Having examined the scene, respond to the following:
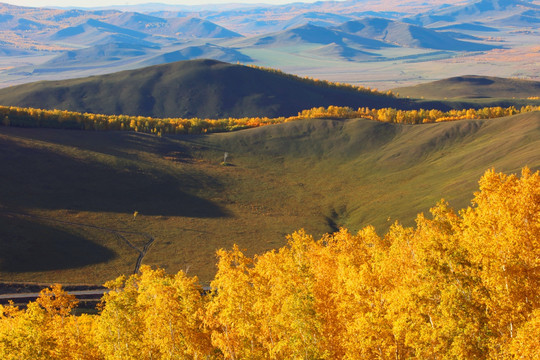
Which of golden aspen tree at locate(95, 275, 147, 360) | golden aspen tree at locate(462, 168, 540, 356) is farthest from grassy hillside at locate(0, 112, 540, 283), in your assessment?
golden aspen tree at locate(462, 168, 540, 356)

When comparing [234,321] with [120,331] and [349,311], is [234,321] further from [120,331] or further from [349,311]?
[349,311]

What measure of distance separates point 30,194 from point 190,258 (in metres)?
59.9

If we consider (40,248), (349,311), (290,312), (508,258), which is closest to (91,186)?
(40,248)

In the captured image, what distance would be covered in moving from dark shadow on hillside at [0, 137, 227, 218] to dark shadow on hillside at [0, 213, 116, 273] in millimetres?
17829

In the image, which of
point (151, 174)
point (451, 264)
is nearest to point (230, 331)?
point (451, 264)

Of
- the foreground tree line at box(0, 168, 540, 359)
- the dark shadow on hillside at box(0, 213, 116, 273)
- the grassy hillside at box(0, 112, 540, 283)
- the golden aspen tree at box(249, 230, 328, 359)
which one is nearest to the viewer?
the foreground tree line at box(0, 168, 540, 359)

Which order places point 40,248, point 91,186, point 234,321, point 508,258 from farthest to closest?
1. point 91,186
2. point 40,248
3. point 234,321
4. point 508,258

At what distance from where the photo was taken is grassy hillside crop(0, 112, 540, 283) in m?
118

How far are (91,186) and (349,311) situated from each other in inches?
5372

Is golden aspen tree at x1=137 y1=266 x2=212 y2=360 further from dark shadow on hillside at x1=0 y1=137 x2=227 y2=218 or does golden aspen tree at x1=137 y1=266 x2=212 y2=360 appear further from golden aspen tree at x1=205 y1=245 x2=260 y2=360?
dark shadow on hillside at x1=0 y1=137 x2=227 y2=218

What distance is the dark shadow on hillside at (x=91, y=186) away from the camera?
148m

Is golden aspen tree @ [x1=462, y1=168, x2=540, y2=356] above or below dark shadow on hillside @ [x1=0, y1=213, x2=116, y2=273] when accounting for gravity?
above

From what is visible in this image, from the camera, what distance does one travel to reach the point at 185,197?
166 m

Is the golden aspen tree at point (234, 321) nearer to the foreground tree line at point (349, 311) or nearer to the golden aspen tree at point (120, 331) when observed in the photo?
the foreground tree line at point (349, 311)
